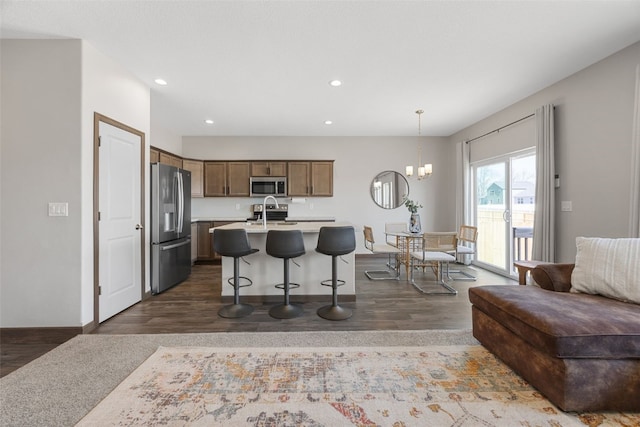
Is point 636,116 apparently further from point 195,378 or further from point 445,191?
point 195,378

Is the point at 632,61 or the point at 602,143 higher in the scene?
the point at 632,61

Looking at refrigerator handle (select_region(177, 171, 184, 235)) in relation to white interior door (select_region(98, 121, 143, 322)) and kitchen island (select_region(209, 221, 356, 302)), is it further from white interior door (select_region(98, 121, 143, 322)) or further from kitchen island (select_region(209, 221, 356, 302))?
kitchen island (select_region(209, 221, 356, 302))

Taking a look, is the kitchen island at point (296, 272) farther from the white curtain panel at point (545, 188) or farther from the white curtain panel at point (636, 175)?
the white curtain panel at point (636, 175)

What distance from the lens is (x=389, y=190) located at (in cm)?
610

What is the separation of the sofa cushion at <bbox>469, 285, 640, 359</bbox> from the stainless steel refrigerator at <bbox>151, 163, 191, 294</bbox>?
12.6ft

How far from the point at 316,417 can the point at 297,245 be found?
161 centimetres

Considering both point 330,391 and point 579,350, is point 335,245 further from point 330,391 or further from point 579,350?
point 579,350

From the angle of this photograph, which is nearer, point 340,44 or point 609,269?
point 609,269

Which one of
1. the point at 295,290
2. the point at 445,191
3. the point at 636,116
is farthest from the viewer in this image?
the point at 445,191

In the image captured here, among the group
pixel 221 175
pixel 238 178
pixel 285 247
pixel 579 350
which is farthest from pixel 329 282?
pixel 221 175

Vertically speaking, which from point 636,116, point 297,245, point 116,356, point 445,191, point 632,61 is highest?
point 632,61

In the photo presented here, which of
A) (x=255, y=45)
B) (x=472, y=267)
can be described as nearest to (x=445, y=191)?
(x=472, y=267)

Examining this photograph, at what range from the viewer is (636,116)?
2.44m

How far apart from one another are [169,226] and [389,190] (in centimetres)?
451
